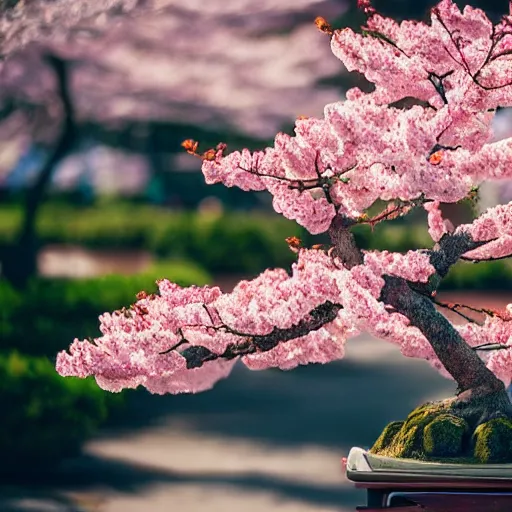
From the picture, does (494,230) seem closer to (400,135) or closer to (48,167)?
(400,135)

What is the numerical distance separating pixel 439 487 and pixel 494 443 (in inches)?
14.7

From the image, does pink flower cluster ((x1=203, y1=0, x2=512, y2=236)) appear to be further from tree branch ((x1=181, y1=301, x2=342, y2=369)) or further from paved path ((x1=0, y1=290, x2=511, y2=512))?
paved path ((x1=0, y1=290, x2=511, y2=512))

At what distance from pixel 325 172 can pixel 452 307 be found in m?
Result: 0.86

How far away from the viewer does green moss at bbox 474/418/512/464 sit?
4.61 meters

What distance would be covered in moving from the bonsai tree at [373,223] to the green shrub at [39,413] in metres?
3.66

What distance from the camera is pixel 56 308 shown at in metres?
13.0

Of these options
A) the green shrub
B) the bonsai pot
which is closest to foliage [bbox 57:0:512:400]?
the bonsai pot

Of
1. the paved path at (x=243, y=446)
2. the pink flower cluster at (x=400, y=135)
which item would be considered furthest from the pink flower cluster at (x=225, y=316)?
the paved path at (x=243, y=446)

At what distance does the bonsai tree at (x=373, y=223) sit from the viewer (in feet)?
14.8

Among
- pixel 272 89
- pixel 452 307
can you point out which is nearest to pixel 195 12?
pixel 272 89

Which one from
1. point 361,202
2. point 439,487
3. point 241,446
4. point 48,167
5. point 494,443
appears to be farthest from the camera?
point 48,167

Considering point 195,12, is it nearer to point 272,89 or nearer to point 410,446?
point 272,89

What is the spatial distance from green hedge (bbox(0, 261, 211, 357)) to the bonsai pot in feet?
24.1

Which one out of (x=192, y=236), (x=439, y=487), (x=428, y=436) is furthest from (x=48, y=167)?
(x=192, y=236)
